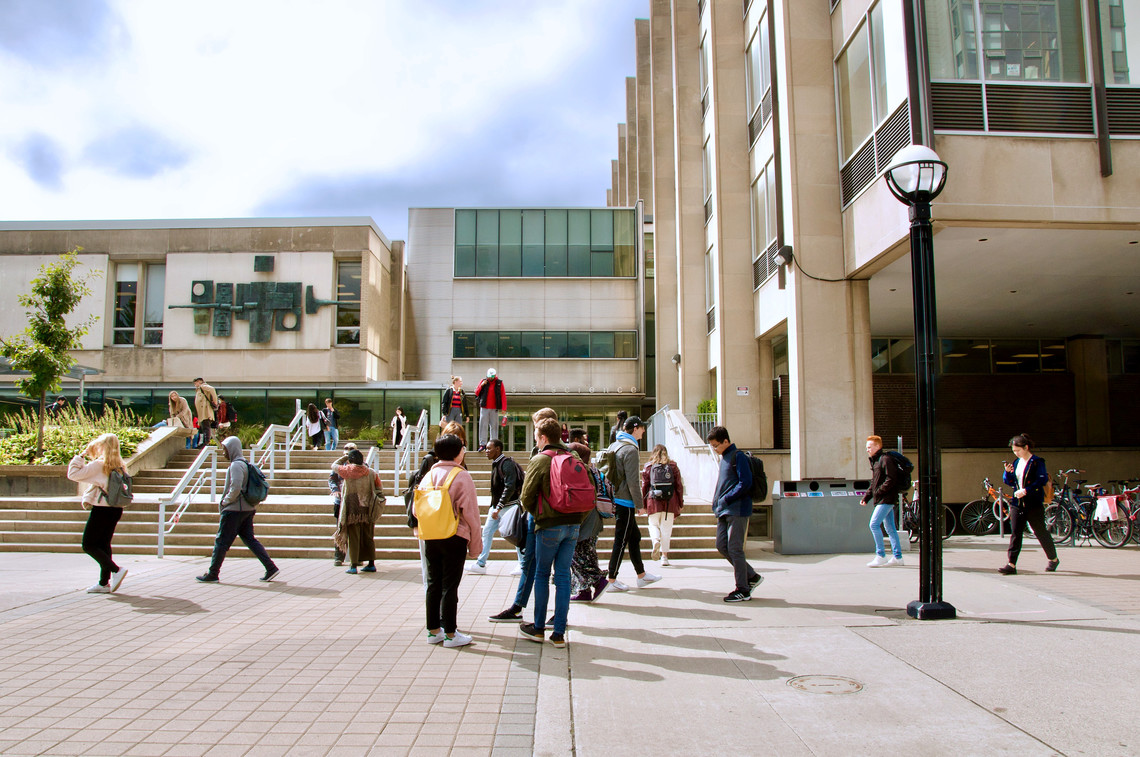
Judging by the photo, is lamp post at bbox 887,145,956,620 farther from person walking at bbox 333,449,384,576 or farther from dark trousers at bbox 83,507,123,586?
dark trousers at bbox 83,507,123,586

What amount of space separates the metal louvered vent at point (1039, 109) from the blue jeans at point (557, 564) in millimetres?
10461

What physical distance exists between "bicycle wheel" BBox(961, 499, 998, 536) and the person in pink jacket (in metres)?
12.1

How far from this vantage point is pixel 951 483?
18.4 metres

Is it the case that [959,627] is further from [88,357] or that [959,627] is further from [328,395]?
[88,357]

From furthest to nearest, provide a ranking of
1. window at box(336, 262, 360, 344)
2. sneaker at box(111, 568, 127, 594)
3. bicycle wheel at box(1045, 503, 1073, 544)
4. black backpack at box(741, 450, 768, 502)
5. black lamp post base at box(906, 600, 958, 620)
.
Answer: window at box(336, 262, 360, 344), bicycle wheel at box(1045, 503, 1073, 544), sneaker at box(111, 568, 127, 594), black backpack at box(741, 450, 768, 502), black lamp post base at box(906, 600, 958, 620)

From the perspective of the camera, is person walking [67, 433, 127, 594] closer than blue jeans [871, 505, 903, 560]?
Yes

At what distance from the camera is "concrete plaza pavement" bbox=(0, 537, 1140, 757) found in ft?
13.2

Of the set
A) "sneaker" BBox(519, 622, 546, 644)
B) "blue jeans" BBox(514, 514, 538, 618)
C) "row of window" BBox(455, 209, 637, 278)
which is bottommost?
"sneaker" BBox(519, 622, 546, 644)

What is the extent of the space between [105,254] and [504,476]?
3048 centimetres

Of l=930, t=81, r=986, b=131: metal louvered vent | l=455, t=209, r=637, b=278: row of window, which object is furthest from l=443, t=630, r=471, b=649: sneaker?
l=455, t=209, r=637, b=278: row of window

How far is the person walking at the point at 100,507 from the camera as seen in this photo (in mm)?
8266

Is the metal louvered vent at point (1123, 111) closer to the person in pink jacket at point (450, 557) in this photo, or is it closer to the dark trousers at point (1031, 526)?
the dark trousers at point (1031, 526)

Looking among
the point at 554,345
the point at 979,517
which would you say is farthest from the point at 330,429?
the point at 979,517

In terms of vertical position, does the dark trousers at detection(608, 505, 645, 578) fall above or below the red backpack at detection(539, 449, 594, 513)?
below
